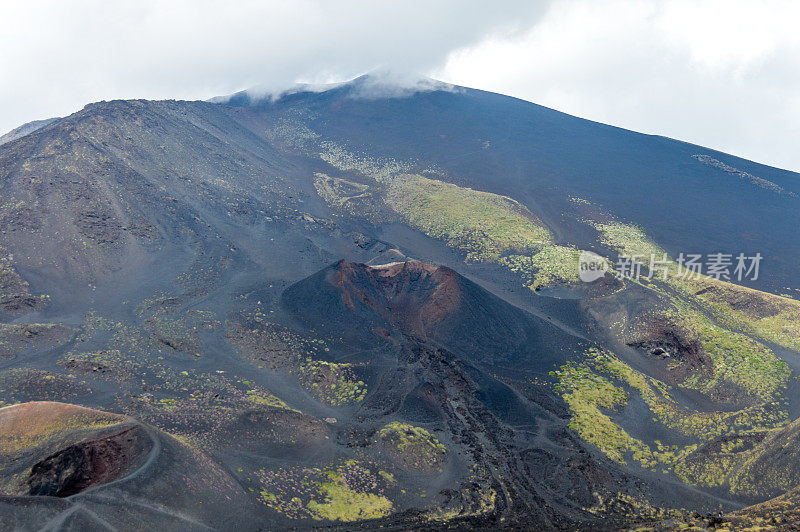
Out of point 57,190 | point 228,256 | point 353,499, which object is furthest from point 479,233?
point 57,190

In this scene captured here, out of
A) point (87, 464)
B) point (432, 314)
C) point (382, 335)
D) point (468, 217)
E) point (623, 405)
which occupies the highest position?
point (468, 217)

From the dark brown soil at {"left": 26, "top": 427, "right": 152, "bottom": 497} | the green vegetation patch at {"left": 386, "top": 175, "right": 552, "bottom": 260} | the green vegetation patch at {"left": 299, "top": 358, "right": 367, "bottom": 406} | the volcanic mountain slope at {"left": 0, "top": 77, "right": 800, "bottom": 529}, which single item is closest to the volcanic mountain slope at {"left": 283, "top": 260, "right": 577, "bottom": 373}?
the volcanic mountain slope at {"left": 0, "top": 77, "right": 800, "bottom": 529}

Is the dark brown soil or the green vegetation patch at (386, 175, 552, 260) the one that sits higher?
the green vegetation patch at (386, 175, 552, 260)

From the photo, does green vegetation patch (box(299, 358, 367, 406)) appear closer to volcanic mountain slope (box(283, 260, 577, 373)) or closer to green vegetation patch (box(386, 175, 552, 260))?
volcanic mountain slope (box(283, 260, 577, 373))

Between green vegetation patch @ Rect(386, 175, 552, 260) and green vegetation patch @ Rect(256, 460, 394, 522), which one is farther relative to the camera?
green vegetation patch @ Rect(386, 175, 552, 260)

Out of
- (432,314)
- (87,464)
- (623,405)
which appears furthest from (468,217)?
(87,464)

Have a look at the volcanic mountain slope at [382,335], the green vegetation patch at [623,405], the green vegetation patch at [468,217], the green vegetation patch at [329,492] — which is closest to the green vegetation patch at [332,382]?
the volcanic mountain slope at [382,335]

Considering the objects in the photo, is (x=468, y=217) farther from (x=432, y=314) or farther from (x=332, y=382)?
(x=332, y=382)

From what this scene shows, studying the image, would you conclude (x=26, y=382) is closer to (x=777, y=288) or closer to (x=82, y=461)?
(x=82, y=461)
